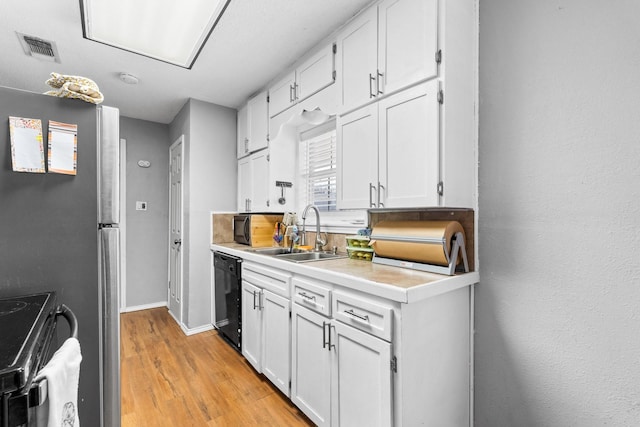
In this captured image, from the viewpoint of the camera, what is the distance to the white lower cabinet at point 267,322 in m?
1.94

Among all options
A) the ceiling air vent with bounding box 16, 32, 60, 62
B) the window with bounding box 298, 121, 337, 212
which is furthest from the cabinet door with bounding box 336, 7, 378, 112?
the ceiling air vent with bounding box 16, 32, 60, 62

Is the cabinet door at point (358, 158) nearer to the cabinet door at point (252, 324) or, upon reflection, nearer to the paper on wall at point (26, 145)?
the cabinet door at point (252, 324)

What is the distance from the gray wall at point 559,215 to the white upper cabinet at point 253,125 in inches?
75.0

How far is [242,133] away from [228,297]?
1.75m

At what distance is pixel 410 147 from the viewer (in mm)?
1560

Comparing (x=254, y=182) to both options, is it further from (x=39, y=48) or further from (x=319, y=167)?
(x=39, y=48)

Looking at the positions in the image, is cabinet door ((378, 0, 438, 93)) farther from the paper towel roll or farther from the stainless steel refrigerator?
the stainless steel refrigerator

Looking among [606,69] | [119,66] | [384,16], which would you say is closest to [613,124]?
[606,69]

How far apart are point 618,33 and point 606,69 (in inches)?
5.1

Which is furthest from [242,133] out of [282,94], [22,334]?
[22,334]

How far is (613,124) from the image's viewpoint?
1180 millimetres

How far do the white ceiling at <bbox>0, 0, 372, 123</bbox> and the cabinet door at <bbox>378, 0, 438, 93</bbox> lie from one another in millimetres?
266

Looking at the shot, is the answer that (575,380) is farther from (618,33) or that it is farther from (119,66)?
(119,66)

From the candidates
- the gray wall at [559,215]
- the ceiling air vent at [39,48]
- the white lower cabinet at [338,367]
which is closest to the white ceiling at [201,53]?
the ceiling air vent at [39,48]
